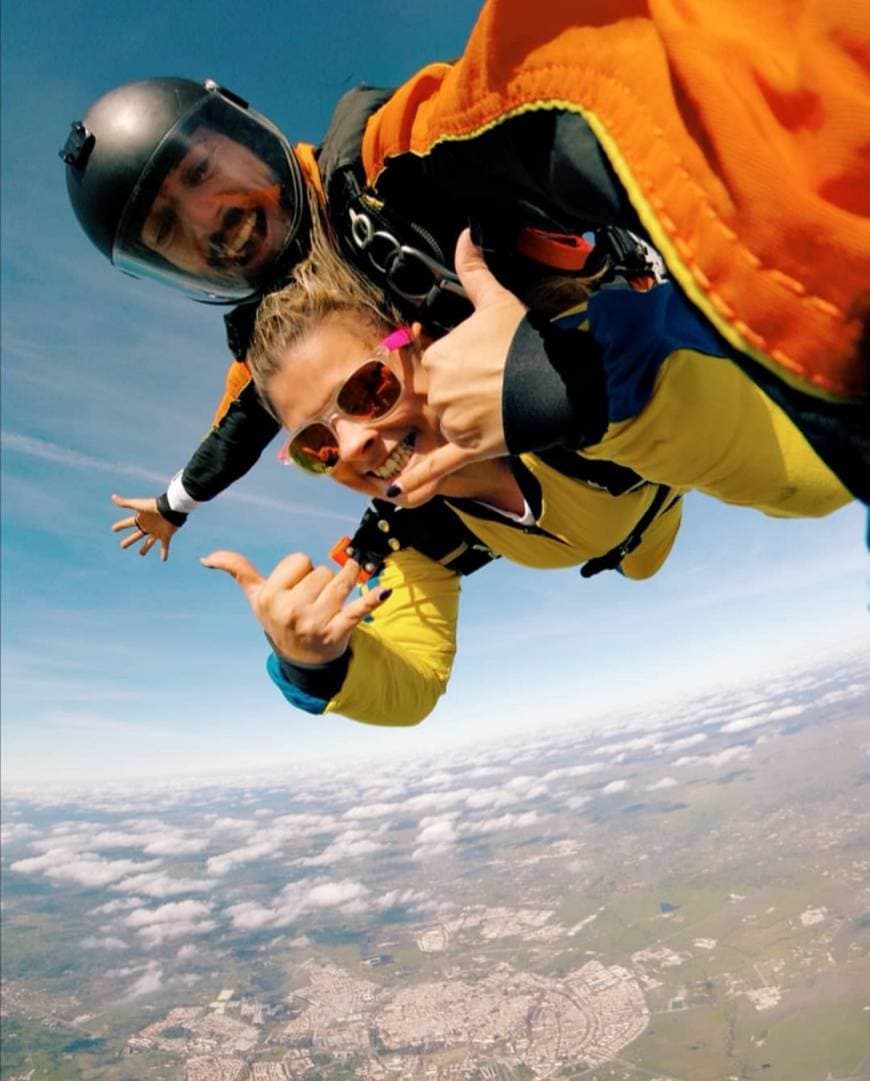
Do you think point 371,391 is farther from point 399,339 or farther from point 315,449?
point 315,449

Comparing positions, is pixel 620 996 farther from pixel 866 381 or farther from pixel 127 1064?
pixel 866 381

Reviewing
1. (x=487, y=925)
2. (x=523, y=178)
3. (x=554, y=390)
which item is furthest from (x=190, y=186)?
(x=487, y=925)

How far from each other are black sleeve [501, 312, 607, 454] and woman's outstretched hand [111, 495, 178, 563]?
2.73 m

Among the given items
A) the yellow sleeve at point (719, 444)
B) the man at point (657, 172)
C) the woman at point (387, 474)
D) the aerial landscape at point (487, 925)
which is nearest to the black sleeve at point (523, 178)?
the man at point (657, 172)

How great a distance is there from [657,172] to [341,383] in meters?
1.21

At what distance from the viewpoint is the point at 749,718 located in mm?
160000

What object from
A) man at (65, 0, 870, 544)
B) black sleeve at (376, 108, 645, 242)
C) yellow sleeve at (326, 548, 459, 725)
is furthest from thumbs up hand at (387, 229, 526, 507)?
yellow sleeve at (326, 548, 459, 725)

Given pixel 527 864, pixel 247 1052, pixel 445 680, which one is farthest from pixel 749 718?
pixel 445 680

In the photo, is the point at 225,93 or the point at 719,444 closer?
the point at 719,444

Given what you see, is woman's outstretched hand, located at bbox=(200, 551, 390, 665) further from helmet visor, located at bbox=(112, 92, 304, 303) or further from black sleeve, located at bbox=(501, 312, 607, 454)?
helmet visor, located at bbox=(112, 92, 304, 303)

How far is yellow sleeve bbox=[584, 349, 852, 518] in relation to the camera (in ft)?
3.17

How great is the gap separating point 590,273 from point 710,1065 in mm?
61407

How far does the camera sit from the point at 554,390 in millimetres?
934

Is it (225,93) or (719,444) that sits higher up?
(225,93)
